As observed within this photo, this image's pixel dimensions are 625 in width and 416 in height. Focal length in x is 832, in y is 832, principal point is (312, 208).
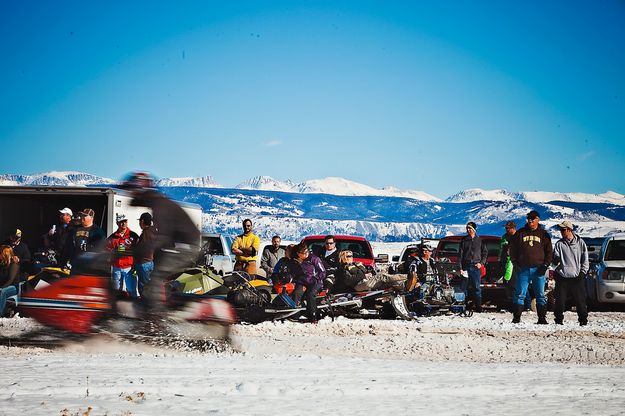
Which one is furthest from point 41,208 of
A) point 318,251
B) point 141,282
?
point 141,282

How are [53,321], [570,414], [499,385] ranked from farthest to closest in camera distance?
[53,321] → [499,385] → [570,414]

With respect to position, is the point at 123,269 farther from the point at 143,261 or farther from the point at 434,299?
the point at 434,299

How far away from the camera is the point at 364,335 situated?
11.6 meters

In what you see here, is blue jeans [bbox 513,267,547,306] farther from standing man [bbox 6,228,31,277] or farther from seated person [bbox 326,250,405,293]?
standing man [bbox 6,228,31,277]

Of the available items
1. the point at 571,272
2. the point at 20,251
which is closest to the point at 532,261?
the point at 571,272

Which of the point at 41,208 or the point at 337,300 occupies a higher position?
the point at 41,208

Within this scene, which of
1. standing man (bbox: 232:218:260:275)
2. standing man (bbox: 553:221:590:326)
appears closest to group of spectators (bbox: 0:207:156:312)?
standing man (bbox: 232:218:260:275)

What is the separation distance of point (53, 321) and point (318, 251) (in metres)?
7.36

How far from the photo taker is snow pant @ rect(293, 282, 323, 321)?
42.9ft

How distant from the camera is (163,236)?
936cm

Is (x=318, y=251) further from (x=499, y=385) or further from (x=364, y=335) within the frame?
(x=499, y=385)

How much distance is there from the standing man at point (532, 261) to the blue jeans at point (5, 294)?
7.99m

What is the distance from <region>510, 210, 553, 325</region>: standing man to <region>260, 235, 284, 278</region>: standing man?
16.9ft

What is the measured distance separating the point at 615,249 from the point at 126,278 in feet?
35.9
